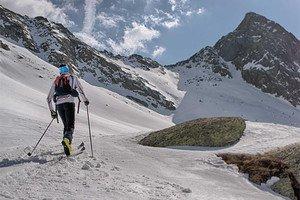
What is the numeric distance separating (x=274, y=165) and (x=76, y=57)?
14865 centimetres

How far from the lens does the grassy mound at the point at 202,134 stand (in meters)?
25.6

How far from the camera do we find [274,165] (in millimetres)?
18766

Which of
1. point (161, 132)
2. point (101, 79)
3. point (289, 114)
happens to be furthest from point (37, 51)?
point (161, 132)

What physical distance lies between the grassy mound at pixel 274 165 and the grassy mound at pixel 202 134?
14.0 feet

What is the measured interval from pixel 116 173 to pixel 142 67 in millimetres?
179351

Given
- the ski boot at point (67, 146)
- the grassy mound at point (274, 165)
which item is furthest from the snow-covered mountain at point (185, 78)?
the ski boot at point (67, 146)

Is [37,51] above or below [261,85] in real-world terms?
below

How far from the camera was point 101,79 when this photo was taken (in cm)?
15050

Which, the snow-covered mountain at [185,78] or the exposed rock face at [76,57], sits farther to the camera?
the snow-covered mountain at [185,78]

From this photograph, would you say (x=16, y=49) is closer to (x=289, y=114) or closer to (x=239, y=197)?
(x=289, y=114)

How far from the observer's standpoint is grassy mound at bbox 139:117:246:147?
25625 mm

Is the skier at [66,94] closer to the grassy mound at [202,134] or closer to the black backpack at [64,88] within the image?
the black backpack at [64,88]

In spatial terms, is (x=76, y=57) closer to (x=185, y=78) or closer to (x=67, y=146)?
(x=185, y=78)

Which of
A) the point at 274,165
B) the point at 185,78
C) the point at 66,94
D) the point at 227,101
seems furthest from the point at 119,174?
the point at 185,78
